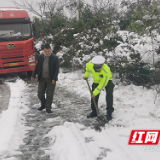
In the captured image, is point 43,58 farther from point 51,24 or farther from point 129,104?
point 51,24

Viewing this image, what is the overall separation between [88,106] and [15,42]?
490cm

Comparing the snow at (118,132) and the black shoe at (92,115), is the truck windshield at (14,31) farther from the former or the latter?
the black shoe at (92,115)

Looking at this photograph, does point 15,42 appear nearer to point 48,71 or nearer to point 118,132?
point 48,71

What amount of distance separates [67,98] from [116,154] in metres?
3.60

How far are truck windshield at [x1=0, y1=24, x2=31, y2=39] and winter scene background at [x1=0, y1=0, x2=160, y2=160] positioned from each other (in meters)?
2.00

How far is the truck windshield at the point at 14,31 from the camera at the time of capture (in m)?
9.08

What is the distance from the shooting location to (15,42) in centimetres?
904

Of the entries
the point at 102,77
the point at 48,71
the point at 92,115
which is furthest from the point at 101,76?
the point at 48,71

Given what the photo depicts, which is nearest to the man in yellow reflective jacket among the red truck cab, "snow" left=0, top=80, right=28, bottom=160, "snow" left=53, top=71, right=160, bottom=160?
"snow" left=53, top=71, right=160, bottom=160

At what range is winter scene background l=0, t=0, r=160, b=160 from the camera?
11.9ft

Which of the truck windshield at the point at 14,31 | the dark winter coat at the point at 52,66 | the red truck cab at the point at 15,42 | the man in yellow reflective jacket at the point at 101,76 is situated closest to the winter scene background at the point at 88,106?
the man in yellow reflective jacket at the point at 101,76

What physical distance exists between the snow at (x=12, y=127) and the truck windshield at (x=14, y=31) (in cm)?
362

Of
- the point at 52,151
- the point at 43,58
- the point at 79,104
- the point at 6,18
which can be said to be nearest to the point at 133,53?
the point at 79,104

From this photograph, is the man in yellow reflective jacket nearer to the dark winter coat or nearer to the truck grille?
the dark winter coat
